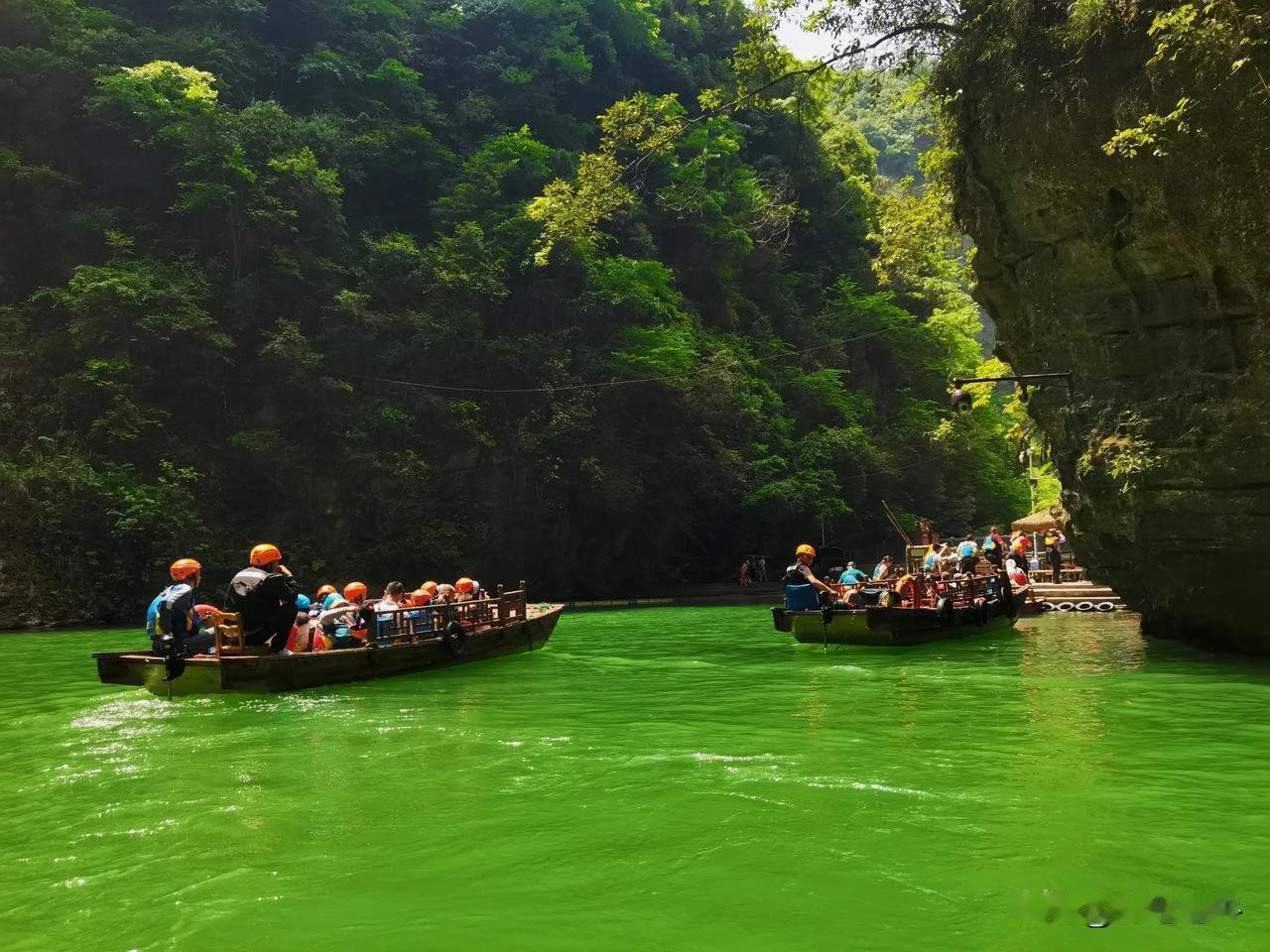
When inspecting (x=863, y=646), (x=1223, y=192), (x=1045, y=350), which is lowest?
(x=863, y=646)

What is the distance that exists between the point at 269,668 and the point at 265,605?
780 mm

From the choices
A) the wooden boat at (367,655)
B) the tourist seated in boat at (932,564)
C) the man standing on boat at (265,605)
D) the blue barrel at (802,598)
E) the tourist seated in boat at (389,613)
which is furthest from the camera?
the tourist seated in boat at (932,564)

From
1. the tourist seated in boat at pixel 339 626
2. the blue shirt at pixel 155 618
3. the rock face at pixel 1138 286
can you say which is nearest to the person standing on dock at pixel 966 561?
the rock face at pixel 1138 286

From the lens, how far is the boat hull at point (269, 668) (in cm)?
1044

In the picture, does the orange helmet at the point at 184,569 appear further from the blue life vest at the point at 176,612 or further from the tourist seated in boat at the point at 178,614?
the blue life vest at the point at 176,612

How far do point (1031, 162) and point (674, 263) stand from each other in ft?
83.6

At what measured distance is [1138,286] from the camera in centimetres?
1245

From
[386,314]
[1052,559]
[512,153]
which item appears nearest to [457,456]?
[386,314]

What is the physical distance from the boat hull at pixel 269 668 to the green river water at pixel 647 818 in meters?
0.28

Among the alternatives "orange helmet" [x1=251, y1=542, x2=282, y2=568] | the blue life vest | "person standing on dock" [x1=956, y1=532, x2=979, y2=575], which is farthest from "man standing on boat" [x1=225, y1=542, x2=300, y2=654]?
"person standing on dock" [x1=956, y1=532, x2=979, y2=575]

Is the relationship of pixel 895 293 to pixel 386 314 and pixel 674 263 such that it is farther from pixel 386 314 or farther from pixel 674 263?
pixel 386 314

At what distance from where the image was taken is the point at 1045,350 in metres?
14.4

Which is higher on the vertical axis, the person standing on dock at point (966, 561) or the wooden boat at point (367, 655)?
the person standing on dock at point (966, 561)

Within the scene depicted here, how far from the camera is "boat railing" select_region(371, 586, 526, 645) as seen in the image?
12.6m
